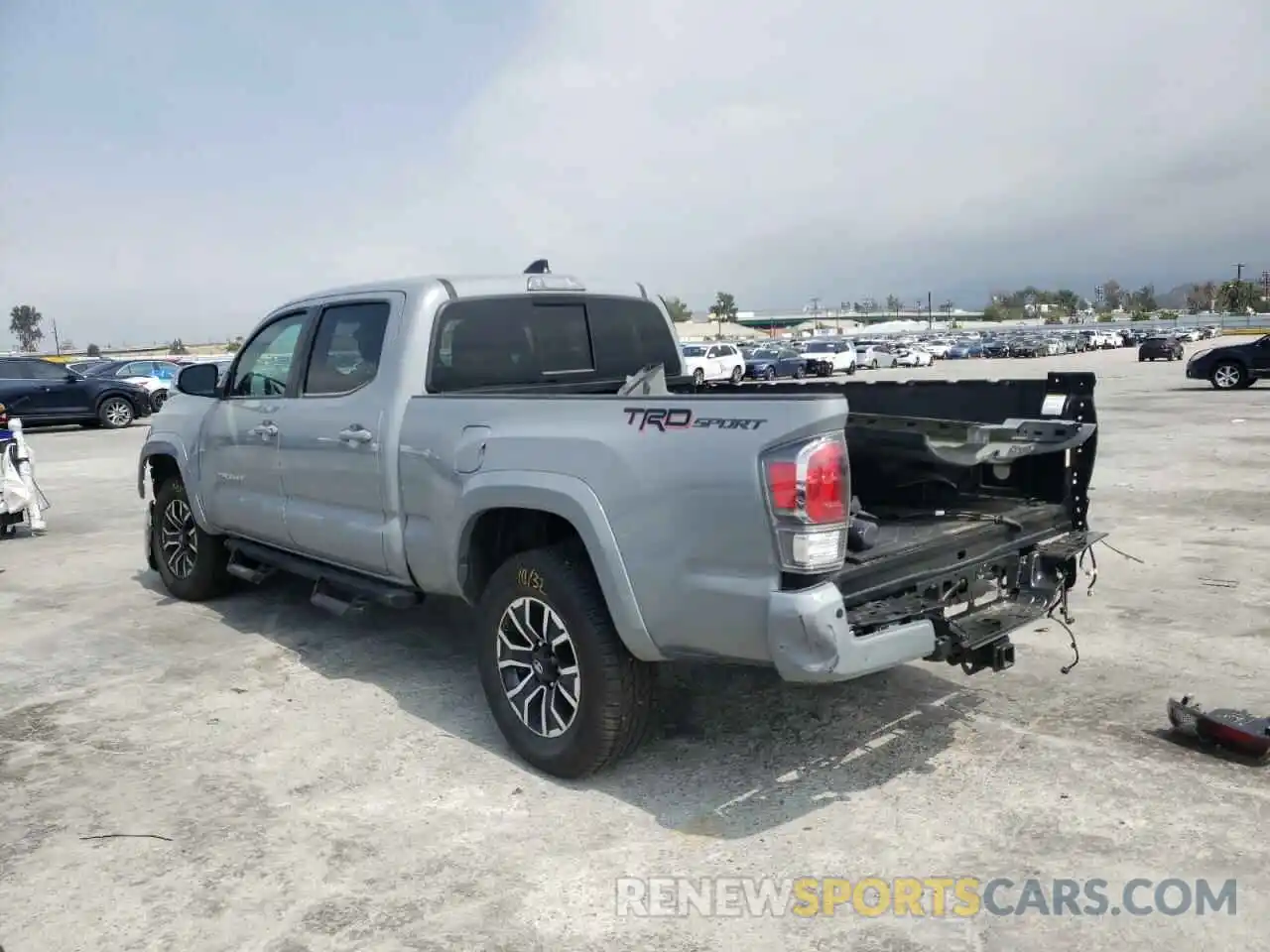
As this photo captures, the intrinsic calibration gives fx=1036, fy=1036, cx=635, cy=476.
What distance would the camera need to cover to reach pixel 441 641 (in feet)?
19.3

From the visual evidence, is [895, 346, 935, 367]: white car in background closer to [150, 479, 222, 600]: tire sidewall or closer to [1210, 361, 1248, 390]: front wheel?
[1210, 361, 1248, 390]: front wheel

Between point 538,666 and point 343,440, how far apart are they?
63.9 inches

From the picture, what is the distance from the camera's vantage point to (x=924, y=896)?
3.12m

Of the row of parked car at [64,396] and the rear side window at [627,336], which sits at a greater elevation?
the rear side window at [627,336]

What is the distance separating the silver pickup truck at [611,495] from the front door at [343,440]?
0.02 meters

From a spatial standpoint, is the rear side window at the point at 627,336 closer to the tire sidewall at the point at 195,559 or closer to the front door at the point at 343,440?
the front door at the point at 343,440

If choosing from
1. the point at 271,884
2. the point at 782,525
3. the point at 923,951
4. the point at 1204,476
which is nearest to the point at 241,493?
the point at 271,884

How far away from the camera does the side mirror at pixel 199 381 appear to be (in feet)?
21.0

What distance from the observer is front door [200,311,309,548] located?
5.62 m

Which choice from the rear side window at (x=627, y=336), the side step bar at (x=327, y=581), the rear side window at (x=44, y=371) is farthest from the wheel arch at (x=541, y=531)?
the rear side window at (x=44, y=371)

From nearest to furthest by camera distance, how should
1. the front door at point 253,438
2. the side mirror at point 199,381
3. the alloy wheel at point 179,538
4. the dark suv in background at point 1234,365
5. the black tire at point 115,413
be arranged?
1. the front door at point 253,438
2. the side mirror at point 199,381
3. the alloy wheel at point 179,538
4. the black tire at point 115,413
5. the dark suv in background at point 1234,365

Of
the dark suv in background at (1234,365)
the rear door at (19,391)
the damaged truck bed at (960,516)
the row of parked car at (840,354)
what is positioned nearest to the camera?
the damaged truck bed at (960,516)

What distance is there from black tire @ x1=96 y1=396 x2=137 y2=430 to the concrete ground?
18.2m

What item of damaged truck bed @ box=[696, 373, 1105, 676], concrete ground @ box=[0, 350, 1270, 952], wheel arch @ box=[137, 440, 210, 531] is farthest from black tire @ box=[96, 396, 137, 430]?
damaged truck bed @ box=[696, 373, 1105, 676]
